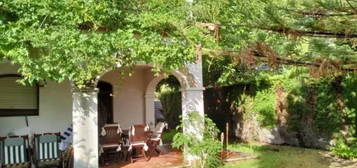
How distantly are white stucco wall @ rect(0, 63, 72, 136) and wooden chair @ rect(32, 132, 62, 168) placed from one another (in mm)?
1003

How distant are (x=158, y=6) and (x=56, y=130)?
228 inches

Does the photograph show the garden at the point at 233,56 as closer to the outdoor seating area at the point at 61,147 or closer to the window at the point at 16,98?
the window at the point at 16,98

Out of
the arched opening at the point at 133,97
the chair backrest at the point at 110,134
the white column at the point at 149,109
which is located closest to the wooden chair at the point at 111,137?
the chair backrest at the point at 110,134

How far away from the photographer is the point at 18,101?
13.1 m

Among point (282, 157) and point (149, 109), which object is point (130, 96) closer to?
point (149, 109)

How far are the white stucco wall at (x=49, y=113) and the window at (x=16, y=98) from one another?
6.5 inches

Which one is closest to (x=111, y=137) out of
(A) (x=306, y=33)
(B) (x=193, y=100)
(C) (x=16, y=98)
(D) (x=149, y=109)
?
(B) (x=193, y=100)

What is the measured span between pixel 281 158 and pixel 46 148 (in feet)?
24.8

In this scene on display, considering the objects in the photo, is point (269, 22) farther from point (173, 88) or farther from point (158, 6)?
point (173, 88)

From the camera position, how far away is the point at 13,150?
11.6 m

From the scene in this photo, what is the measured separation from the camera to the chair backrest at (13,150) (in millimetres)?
11469

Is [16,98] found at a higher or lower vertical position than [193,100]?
higher

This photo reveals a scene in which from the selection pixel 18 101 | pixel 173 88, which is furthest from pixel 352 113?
pixel 173 88

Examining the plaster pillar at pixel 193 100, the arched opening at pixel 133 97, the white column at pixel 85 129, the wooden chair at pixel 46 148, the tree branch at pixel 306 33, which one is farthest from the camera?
the arched opening at pixel 133 97
